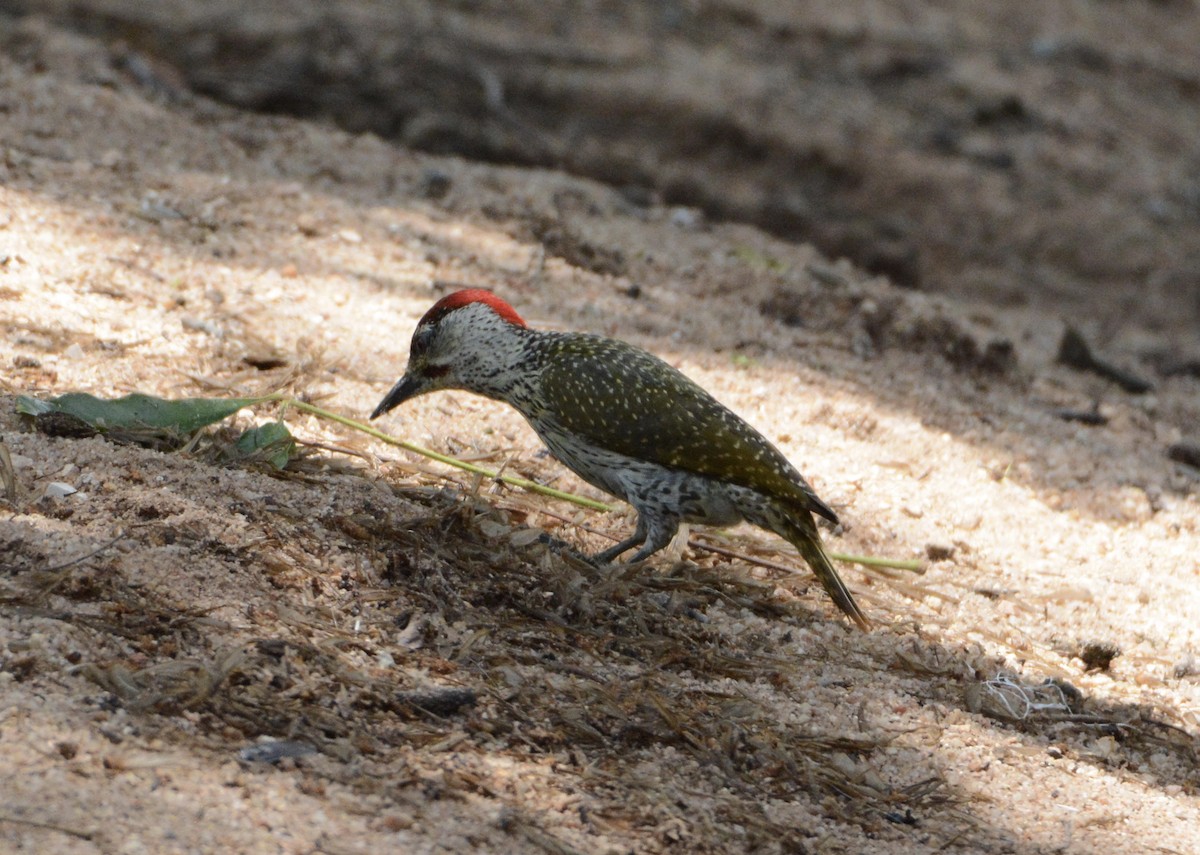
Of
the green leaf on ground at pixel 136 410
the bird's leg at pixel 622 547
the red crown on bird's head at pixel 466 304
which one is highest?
the red crown on bird's head at pixel 466 304

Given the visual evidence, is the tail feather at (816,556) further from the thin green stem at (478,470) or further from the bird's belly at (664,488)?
the thin green stem at (478,470)

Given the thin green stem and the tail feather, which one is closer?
the tail feather

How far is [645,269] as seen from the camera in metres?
7.60

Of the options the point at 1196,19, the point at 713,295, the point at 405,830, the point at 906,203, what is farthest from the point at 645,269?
the point at 1196,19

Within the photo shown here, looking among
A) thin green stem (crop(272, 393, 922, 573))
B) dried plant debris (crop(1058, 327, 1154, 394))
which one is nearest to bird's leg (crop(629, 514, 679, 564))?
thin green stem (crop(272, 393, 922, 573))

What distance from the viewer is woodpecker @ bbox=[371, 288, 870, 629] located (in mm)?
4656

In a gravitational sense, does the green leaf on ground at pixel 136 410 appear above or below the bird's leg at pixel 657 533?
above

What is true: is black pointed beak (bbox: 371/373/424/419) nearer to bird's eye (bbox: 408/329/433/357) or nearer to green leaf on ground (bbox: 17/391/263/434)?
bird's eye (bbox: 408/329/433/357)

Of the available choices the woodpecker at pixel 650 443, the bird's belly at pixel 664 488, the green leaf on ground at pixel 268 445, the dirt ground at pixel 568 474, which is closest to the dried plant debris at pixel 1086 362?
the dirt ground at pixel 568 474

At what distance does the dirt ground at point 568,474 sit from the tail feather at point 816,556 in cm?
8

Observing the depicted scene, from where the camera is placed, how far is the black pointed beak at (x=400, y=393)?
5.10m

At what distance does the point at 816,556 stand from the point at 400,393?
1581 millimetres

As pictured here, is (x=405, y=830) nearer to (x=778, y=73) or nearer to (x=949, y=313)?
(x=949, y=313)

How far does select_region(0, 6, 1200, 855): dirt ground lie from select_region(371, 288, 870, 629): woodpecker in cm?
21
